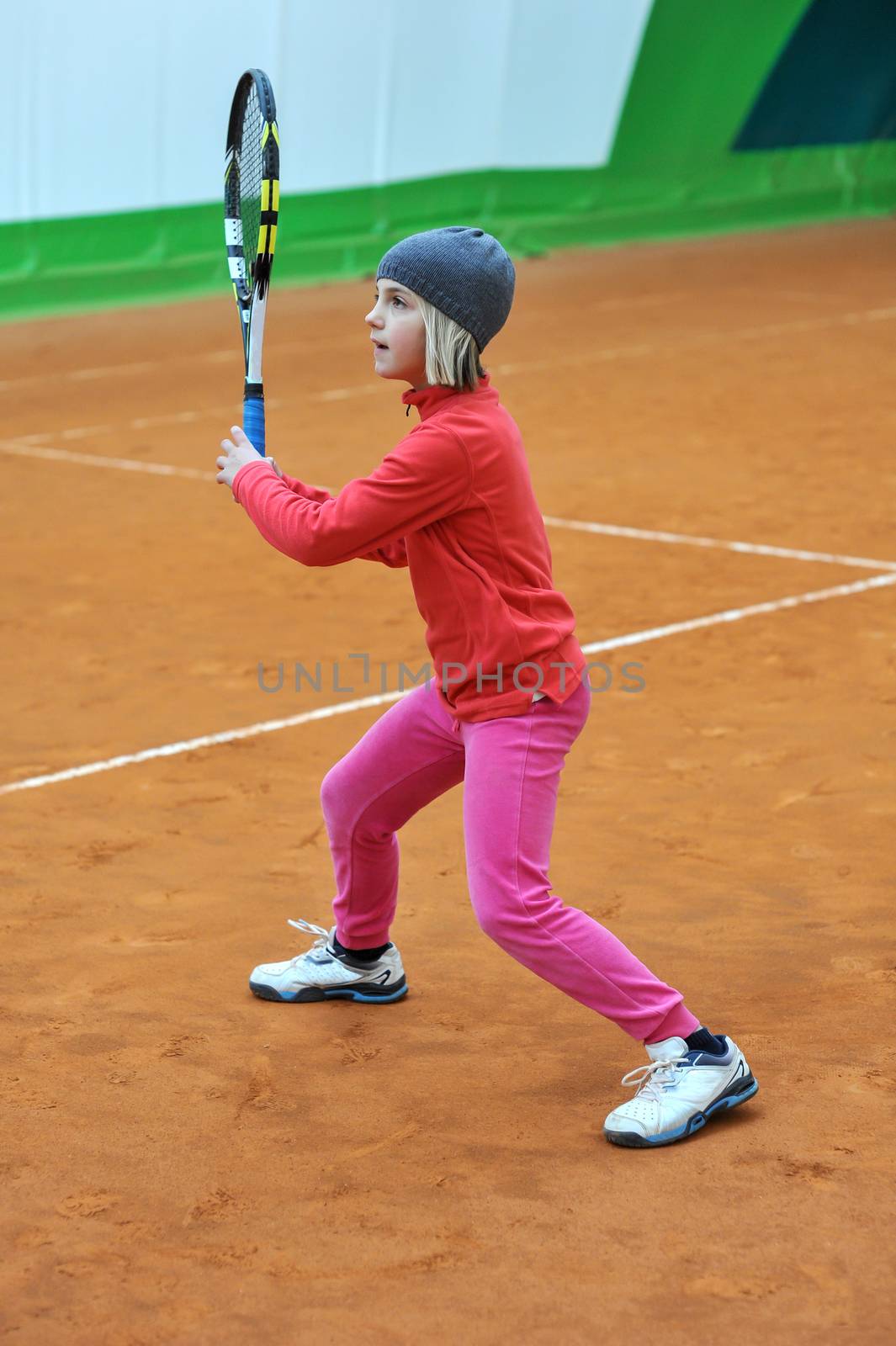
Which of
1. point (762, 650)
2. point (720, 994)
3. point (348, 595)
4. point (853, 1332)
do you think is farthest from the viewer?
point (348, 595)

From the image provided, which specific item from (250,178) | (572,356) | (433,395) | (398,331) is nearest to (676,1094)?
(433,395)

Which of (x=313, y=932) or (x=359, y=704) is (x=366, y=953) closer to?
(x=313, y=932)

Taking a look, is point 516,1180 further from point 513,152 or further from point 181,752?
point 513,152

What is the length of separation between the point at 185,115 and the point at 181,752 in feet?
36.4

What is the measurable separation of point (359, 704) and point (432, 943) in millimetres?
1744

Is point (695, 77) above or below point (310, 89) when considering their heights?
below

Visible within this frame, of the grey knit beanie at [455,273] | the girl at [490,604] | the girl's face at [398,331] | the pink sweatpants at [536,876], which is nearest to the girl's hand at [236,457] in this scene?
the girl at [490,604]

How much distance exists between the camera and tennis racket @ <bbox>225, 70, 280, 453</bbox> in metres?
3.44

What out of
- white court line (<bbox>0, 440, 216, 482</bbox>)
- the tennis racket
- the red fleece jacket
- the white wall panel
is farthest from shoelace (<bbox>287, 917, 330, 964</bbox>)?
the white wall panel

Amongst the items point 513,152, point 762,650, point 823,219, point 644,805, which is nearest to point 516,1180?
point 644,805

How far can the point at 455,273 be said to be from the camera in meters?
3.07

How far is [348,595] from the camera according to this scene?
700 cm

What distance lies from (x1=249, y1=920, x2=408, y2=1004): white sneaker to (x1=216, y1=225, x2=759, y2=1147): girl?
2.17ft

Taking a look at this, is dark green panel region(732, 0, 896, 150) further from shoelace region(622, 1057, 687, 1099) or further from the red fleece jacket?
shoelace region(622, 1057, 687, 1099)
